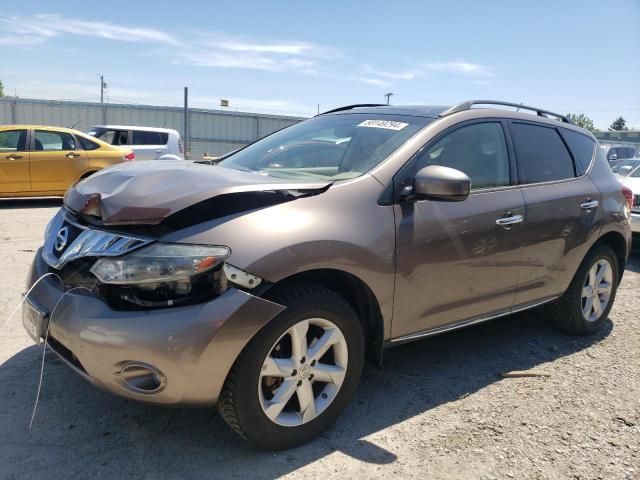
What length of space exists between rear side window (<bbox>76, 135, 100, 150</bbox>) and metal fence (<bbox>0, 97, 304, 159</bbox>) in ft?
39.1

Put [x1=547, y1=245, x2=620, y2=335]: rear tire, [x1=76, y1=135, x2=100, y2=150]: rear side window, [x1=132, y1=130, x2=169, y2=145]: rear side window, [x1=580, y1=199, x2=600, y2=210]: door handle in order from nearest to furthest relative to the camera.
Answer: [x1=580, y1=199, x2=600, y2=210]: door handle
[x1=547, y1=245, x2=620, y2=335]: rear tire
[x1=76, y1=135, x2=100, y2=150]: rear side window
[x1=132, y1=130, x2=169, y2=145]: rear side window

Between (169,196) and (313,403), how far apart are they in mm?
1213

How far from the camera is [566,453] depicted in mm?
2775

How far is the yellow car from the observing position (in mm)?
10000

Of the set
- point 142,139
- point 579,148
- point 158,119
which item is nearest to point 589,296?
point 579,148

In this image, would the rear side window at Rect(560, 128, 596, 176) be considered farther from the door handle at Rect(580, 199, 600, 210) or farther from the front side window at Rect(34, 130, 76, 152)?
the front side window at Rect(34, 130, 76, 152)

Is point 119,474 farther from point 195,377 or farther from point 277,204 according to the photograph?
point 277,204

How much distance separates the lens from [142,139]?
14336mm

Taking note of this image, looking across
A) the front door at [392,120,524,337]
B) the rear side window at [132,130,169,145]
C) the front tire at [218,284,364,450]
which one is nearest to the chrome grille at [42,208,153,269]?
the front tire at [218,284,364,450]

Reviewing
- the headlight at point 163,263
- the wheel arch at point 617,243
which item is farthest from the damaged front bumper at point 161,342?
the wheel arch at point 617,243

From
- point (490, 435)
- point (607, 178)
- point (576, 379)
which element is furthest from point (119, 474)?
point (607, 178)

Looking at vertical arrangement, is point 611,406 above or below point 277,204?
below

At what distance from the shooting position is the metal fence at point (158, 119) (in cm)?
2473

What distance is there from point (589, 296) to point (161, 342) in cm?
360
